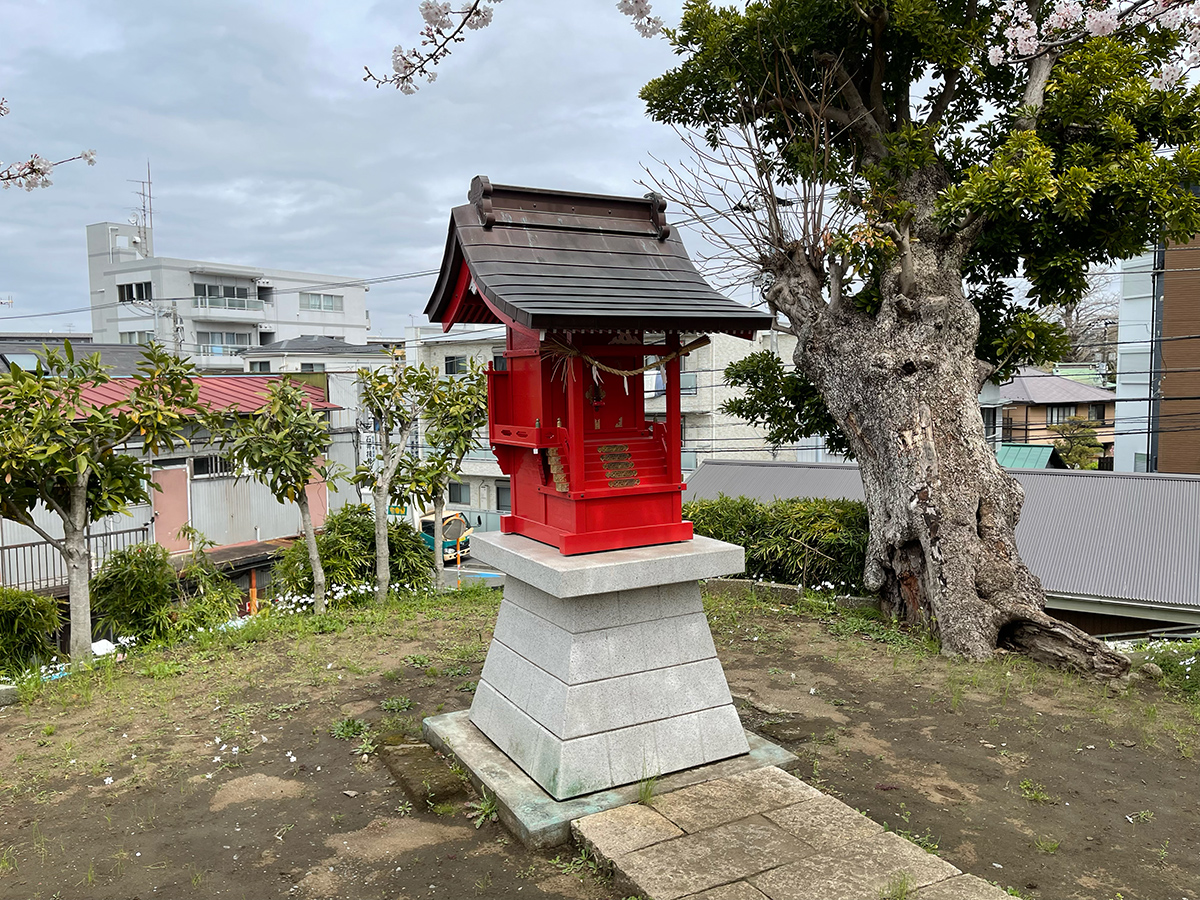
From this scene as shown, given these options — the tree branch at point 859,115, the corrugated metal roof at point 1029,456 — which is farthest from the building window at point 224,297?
the tree branch at point 859,115

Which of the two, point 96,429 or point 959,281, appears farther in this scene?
point 959,281

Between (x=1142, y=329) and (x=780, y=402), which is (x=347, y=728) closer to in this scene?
(x=780, y=402)

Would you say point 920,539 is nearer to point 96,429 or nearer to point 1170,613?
point 1170,613

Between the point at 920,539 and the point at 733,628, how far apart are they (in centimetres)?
240

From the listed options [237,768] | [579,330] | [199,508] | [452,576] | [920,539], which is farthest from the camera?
[452,576]

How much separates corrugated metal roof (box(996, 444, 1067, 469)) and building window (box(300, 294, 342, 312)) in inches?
1768

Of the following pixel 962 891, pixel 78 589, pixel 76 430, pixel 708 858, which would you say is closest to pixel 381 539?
pixel 78 589

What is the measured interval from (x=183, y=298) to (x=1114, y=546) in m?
47.0

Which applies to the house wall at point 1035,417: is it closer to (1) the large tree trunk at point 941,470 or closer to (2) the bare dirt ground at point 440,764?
(1) the large tree trunk at point 941,470

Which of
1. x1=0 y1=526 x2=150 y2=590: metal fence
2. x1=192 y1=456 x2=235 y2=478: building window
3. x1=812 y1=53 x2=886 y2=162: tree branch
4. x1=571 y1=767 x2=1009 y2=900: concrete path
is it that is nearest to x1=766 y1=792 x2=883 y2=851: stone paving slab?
x1=571 y1=767 x2=1009 y2=900: concrete path

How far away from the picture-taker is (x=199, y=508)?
17.6m

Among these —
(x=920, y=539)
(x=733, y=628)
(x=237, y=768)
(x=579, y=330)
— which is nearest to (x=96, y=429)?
(x=237, y=768)

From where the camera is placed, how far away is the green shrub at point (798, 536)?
1096 cm

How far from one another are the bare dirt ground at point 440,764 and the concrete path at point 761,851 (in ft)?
0.97
